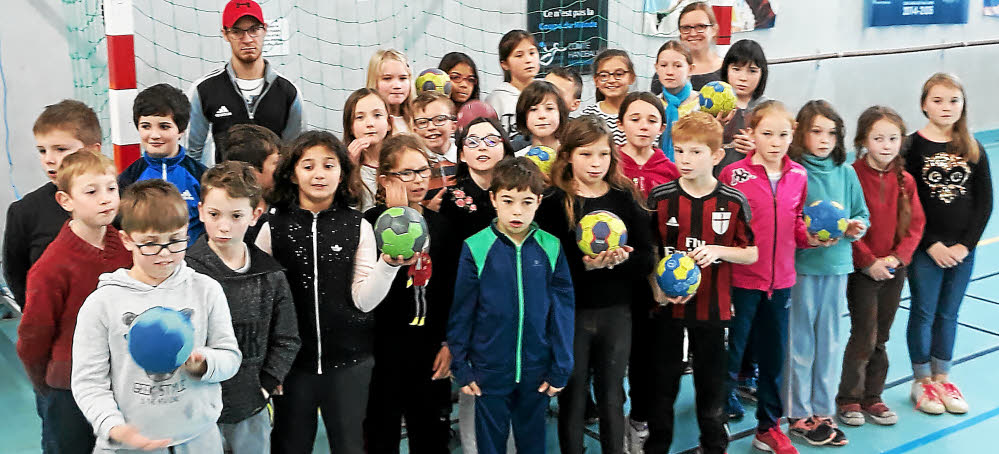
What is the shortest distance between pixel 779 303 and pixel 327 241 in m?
2.03

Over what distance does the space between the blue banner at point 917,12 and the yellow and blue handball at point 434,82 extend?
8068mm

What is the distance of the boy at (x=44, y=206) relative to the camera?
3.02 meters

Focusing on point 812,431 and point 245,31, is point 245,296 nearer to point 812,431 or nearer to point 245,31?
point 245,31

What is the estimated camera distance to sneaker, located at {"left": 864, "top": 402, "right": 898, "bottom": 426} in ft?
13.9

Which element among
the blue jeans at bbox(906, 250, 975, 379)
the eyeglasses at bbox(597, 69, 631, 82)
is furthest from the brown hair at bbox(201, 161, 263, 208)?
the blue jeans at bbox(906, 250, 975, 379)

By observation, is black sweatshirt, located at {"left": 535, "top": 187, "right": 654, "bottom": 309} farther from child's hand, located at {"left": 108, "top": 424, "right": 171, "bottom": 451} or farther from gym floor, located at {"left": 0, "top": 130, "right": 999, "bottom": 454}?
child's hand, located at {"left": 108, "top": 424, "right": 171, "bottom": 451}

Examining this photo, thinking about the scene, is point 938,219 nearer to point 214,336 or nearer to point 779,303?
point 779,303

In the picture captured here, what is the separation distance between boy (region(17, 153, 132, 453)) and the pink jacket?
97.3 inches

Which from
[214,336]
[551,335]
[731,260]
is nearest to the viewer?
[214,336]

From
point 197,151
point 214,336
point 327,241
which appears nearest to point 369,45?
point 197,151

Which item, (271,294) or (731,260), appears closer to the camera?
(271,294)

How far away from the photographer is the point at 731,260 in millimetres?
3436

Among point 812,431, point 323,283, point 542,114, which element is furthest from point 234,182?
point 812,431

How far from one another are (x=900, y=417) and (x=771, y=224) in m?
1.43
